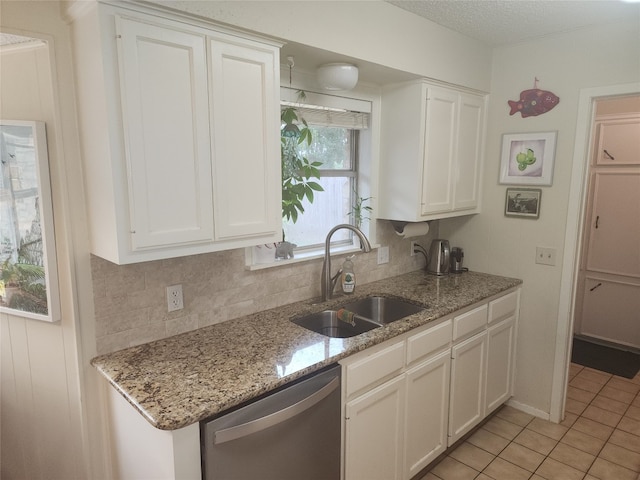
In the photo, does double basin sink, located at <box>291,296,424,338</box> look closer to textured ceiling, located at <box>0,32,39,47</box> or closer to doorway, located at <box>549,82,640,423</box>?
doorway, located at <box>549,82,640,423</box>

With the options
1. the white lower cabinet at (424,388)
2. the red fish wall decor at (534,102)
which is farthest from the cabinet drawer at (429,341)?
the red fish wall decor at (534,102)

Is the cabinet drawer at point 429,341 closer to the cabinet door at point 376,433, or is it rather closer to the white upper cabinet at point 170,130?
the cabinet door at point 376,433

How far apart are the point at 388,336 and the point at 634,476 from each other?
1694 mm

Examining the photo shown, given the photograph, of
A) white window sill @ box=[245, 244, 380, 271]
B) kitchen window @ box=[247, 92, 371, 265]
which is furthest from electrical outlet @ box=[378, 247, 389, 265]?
kitchen window @ box=[247, 92, 371, 265]

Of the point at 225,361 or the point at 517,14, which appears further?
the point at 517,14

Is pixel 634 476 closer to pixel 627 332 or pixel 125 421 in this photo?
pixel 627 332

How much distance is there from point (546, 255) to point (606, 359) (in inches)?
64.4

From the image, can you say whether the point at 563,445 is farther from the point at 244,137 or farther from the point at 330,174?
the point at 244,137

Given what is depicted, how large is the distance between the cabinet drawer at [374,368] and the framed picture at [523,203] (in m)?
1.43

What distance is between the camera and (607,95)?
2.45m

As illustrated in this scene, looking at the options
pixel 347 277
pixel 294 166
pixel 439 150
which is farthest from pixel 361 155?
pixel 347 277

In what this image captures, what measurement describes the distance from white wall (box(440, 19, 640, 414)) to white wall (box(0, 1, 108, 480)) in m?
2.48

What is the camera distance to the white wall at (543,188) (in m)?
2.44

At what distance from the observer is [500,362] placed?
2760 millimetres
